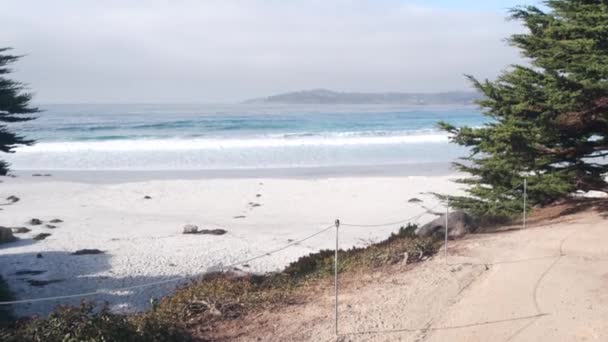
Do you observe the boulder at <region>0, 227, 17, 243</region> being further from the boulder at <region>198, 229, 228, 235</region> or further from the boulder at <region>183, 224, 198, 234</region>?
the boulder at <region>198, 229, 228, 235</region>

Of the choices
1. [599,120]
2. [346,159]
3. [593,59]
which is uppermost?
[593,59]

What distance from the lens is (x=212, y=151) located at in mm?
40531

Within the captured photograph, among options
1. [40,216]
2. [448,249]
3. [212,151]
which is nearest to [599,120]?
[448,249]

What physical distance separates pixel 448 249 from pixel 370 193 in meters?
13.0

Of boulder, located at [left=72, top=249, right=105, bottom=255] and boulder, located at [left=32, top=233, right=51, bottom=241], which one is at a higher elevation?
boulder, located at [left=32, top=233, right=51, bottom=241]

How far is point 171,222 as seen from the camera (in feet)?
59.8

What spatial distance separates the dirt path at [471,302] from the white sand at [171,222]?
4.53 meters

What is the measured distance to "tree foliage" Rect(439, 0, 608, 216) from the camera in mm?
10648

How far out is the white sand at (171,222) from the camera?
12.4 m

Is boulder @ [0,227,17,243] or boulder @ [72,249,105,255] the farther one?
boulder @ [0,227,17,243]

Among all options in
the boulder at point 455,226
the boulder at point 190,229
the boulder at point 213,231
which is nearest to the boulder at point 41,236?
the boulder at point 190,229

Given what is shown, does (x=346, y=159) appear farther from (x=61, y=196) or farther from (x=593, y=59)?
(x=593, y=59)

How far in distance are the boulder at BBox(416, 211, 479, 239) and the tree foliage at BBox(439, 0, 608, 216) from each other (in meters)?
0.58

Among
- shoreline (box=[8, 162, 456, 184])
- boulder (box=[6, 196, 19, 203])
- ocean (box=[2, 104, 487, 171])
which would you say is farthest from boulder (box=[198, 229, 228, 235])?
ocean (box=[2, 104, 487, 171])
